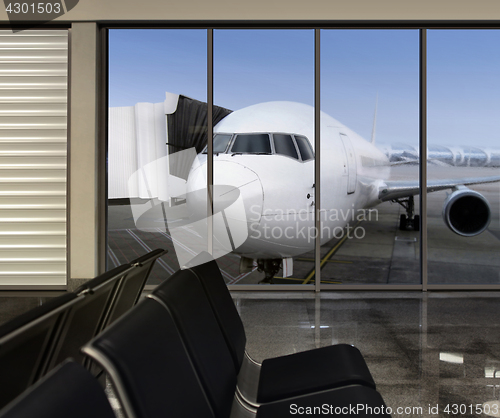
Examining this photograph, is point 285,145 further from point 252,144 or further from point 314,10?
point 314,10

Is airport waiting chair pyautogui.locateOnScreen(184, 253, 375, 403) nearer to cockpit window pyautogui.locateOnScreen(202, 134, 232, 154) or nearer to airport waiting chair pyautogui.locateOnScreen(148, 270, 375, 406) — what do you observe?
airport waiting chair pyautogui.locateOnScreen(148, 270, 375, 406)

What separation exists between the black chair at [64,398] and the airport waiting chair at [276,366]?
0.89 m

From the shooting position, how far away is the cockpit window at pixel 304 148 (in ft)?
13.6

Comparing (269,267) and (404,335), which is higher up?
(269,267)

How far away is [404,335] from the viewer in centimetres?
295

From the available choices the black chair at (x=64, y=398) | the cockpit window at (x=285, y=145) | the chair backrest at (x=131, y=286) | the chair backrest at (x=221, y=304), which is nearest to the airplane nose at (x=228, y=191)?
the cockpit window at (x=285, y=145)

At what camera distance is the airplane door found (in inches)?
170

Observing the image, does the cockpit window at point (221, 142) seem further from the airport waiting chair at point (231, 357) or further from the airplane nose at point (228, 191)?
the airport waiting chair at point (231, 357)

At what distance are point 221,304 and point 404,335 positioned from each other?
6.35 ft

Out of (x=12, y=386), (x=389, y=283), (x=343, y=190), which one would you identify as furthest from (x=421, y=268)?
(x=12, y=386)

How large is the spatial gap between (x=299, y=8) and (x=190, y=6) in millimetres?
1062

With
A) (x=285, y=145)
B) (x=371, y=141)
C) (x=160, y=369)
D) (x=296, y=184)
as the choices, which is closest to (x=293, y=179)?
(x=296, y=184)

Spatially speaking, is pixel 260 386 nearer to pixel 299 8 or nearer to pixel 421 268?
pixel 421 268

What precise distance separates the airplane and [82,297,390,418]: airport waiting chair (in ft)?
8.68
